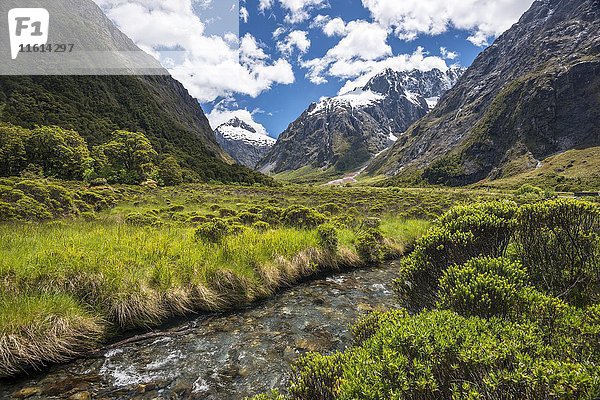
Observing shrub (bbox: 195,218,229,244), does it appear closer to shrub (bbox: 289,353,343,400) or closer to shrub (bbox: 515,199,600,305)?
shrub (bbox: 289,353,343,400)

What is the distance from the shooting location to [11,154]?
175ft

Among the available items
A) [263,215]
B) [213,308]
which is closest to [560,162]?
[263,215]

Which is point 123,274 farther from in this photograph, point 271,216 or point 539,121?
point 539,121

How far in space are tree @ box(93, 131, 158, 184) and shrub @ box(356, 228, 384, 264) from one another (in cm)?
5803

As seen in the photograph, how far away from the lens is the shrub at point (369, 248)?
16500 millimetres

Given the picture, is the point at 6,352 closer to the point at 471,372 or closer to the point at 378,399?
the point at 378,399

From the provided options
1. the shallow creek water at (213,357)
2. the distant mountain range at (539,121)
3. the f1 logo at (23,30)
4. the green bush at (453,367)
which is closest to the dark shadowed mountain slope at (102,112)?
the f1 logo at (23,30)

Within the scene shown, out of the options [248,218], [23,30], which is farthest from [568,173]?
[23,30]

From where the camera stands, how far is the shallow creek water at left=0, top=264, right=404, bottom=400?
624 centimetres

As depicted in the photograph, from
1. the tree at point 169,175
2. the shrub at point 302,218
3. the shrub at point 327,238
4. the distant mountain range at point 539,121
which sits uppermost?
the distant mountain range at point 539,121

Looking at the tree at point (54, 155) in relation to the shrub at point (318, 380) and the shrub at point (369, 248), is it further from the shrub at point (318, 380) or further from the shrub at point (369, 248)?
the shrub at point (318, 380)

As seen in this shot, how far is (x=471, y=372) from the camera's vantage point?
143 inches

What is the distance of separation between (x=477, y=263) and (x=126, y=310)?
28.9ft

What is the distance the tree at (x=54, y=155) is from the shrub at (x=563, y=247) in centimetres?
7087
